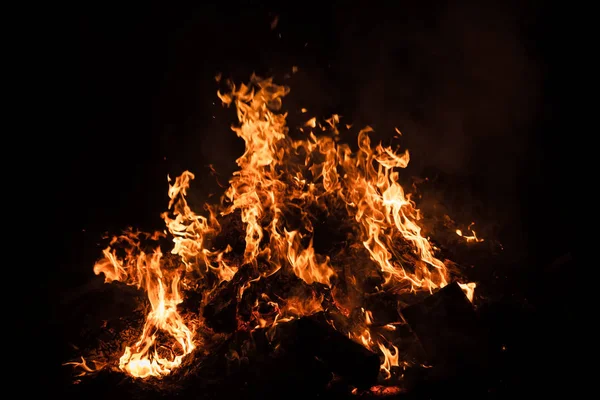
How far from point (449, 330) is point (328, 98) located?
457 cm

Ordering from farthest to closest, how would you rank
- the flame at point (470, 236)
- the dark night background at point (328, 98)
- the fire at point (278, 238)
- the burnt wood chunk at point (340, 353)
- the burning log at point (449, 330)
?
the dark night background at point (328, 98)
the flame at point (470, 236)
the fire at point (278, 238)
the burning log at point (449, 330)
the burnt wood chunk at point (340, 353)

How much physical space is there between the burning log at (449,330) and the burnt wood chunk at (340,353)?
0.63 metres

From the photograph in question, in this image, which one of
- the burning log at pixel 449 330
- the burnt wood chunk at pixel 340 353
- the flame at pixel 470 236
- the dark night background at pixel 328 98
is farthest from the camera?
the dark night background at pixel 328 98

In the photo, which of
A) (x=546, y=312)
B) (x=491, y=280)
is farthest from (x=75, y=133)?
(x=546, y=312)

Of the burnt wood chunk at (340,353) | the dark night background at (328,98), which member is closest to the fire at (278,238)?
the burnt wood chunk at (340,353)

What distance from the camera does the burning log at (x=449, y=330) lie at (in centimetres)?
383

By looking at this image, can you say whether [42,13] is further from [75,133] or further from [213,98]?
[213,98]

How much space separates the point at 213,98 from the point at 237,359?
4.57 metres

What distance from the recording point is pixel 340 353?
3730mm

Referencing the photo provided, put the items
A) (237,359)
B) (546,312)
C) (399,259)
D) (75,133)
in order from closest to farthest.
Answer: (237,359)
(546,312)
(399,259)
(75,133)

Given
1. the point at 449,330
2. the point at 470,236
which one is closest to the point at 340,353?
the point at 449,330

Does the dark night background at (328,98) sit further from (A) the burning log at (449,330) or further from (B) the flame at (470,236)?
(A) the burning log at (449,330)

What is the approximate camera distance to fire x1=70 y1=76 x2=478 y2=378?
4.75 metres

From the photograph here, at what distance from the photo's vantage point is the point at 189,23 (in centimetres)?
676
